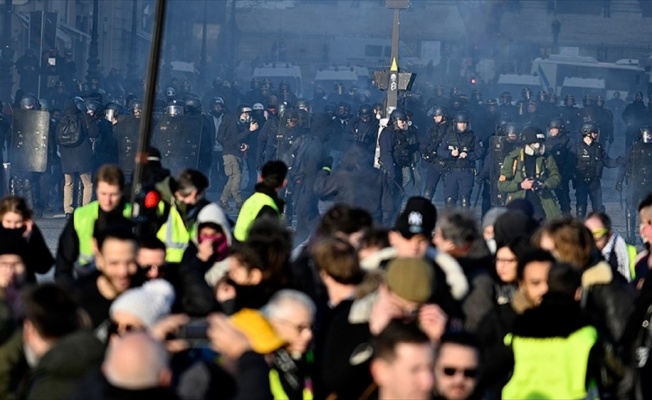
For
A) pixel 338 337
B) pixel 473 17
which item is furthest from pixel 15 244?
pixel 473 17

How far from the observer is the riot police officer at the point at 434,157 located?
24.9 metres

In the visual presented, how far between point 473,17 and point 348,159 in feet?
200

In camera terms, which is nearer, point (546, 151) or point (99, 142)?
point (546, 151)

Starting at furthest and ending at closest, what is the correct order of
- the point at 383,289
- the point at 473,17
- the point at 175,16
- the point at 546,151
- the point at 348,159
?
the point at 473,17 < the point at 175,16 < the point at 546,151 < the point at 348,159 < the point at 383,289

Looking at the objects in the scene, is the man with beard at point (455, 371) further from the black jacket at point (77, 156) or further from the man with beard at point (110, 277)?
the black jacket at point (77, 156)

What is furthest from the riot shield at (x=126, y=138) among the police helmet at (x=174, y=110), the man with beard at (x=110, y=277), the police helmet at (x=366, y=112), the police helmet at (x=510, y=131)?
the man with beard at (x=110, y=277)

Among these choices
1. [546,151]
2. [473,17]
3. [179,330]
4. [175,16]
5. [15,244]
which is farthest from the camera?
[473,17]

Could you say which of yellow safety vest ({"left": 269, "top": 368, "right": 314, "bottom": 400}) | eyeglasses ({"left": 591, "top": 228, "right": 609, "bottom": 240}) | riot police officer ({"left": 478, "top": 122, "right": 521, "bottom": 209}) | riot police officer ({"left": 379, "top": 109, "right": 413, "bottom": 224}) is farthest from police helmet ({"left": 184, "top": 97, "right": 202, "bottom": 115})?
yellow safety vest ({"left": 269, "top": 368, "right": 314, "bottom": 400})

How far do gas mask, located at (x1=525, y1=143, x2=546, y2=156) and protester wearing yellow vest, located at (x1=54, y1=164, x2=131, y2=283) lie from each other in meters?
13.4

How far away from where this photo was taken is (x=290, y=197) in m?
25.1

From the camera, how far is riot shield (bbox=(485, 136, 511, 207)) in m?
24.2

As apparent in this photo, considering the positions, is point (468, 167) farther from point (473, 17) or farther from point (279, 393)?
point (473, 17)

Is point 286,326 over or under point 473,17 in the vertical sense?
under

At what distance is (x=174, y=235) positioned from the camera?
10.5 meters
